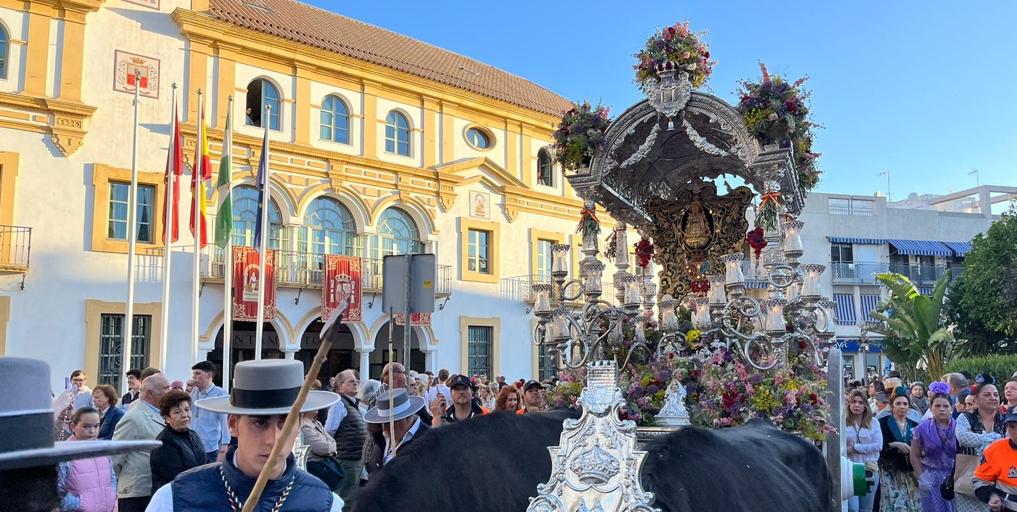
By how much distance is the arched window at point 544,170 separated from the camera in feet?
97.5

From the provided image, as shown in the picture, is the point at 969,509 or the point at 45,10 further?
the point at 45,10

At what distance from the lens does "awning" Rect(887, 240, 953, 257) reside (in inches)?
1671

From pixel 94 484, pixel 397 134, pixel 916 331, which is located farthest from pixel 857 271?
pixel 94 484

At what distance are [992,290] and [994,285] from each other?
0.20 m

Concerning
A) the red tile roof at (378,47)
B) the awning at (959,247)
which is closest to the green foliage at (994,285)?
the awning at (959,247)

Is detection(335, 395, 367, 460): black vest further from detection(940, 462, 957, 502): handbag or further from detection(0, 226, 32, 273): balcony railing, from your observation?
detection(0, 226, 32, 273): balcony railing

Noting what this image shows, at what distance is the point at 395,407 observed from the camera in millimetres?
6613

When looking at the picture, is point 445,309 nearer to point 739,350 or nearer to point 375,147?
point 375,147

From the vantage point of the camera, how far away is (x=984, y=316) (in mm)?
31188

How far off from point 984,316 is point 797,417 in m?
29.2

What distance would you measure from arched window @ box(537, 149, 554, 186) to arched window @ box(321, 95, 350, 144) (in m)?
7.73

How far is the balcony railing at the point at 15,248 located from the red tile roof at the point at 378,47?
741 cm

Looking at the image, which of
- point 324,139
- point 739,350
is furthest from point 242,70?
point 739,350

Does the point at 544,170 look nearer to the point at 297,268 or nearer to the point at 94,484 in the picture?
the point at 297,268
